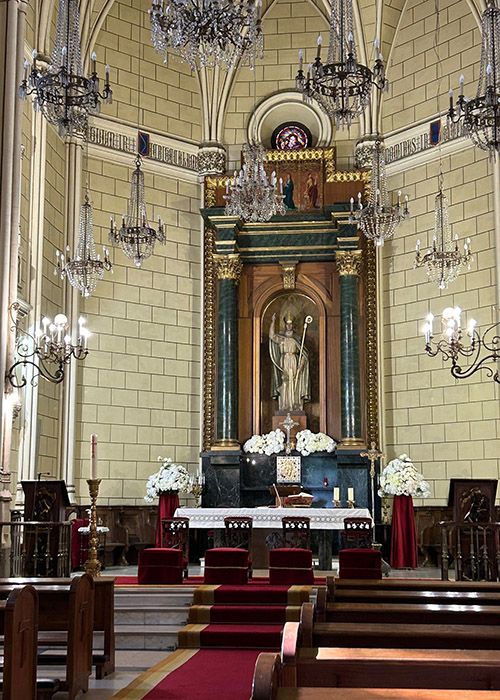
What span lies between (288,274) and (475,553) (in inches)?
264

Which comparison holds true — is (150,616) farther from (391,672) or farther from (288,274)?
(288,274)

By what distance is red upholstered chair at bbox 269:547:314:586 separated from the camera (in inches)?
441

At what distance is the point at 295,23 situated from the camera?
17844mm

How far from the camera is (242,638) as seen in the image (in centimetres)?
905

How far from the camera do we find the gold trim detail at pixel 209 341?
16.5 metres

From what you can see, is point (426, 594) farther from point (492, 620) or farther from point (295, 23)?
point (295, 23)

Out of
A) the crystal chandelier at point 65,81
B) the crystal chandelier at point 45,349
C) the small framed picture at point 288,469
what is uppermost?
the crystal chandelier at point 65,81

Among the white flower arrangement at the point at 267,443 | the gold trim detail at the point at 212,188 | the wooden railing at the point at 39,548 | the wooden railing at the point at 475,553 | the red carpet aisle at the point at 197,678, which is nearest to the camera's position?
the red carpet aisle at the point at 197,678

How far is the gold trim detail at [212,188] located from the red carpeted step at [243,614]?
28.4ft

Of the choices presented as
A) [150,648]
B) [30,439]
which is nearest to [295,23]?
[30,439]

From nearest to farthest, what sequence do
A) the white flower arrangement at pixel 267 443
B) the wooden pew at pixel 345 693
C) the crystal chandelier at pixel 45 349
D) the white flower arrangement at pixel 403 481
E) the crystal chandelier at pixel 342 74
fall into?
the wooden pew at pixel 345 693
the crystal chandelier at pixel 342 74
the crystal chandelier at pixel 45 349
the white flower arrangement at pixel 403 481
the white flower arrangement at pixel 267 443

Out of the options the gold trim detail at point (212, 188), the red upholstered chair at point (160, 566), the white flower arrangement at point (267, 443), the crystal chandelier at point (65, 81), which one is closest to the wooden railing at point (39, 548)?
the red upholstered chair at point (160, 566)

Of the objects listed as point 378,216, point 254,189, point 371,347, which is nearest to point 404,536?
point 371,347

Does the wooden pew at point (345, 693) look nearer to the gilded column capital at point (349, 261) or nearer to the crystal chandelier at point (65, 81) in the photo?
the crystal chandelier at point (65, 81)
